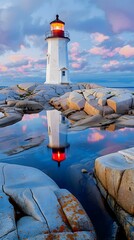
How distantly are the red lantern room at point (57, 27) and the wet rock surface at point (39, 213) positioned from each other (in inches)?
1039

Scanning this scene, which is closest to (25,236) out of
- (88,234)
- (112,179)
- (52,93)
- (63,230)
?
(63,230)

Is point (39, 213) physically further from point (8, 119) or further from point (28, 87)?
point (28, 87)

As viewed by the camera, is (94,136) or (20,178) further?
Answer: (94,136)

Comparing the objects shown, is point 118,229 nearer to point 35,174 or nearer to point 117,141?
point 35,174

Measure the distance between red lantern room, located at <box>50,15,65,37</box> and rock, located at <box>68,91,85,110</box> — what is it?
45.8 feet

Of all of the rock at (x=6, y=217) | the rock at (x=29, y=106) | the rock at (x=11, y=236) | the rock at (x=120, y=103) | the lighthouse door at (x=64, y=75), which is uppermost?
the lighthouse door at (x=64, y=75)

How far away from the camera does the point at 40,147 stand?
28.7ft

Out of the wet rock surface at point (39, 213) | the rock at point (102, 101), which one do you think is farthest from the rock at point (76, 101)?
the wet rock surface at point (39, 213)

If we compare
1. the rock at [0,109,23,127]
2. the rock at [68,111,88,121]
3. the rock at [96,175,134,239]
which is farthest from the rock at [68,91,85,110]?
the rock at [96,175,134,239]

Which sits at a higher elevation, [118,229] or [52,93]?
[52,93]

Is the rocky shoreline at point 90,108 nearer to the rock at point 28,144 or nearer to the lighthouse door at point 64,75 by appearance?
the rock at point 28,144

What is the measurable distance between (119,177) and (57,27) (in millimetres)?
27235

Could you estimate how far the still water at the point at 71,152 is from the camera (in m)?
4.86

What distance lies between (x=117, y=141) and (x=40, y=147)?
3490 millimetres
